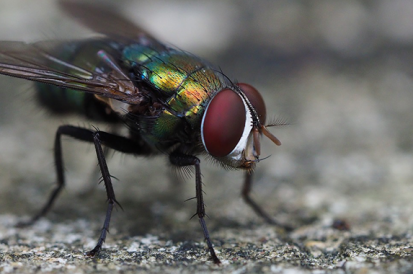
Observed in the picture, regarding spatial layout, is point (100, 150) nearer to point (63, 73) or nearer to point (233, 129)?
point (63, 73)

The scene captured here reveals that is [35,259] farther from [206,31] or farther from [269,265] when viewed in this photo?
[206,31]

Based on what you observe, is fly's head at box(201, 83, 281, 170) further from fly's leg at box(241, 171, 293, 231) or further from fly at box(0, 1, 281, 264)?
fly's leg at box(241, 171, 293, 231)

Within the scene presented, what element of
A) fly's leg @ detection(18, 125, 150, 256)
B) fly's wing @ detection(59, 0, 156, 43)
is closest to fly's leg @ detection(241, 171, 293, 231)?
fly's leg @ detection(18, 125, 150, 256)

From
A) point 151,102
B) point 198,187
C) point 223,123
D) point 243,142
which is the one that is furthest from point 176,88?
point 198,187

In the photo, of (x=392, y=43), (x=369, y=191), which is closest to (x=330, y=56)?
(x=392, y=43)

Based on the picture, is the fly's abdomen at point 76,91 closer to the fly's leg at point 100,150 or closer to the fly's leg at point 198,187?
the fly's leg at point 100,150
